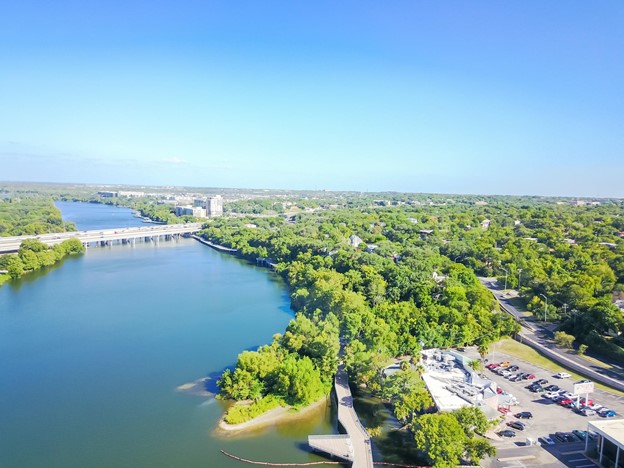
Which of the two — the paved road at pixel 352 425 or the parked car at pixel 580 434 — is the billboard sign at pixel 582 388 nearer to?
the parked car at pixel 580 434

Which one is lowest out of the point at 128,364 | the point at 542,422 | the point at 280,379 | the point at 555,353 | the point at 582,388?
the point at 128,364

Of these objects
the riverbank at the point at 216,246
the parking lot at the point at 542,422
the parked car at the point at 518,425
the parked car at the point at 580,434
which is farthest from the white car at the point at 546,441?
the riverbank at the point at 216,246

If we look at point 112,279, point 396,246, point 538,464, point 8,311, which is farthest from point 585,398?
point 112,279

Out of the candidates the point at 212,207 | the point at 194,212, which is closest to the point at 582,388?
the point at 194,212

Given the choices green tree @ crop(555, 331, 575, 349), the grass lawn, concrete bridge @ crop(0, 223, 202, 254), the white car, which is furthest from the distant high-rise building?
the white car

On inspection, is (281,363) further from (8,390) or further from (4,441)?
(8,390)

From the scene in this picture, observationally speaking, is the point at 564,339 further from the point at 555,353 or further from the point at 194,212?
the point at 194,212

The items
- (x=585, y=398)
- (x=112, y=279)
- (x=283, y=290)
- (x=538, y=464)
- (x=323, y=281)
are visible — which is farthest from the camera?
(x=112, y=279)

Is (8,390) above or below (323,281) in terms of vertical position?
below
